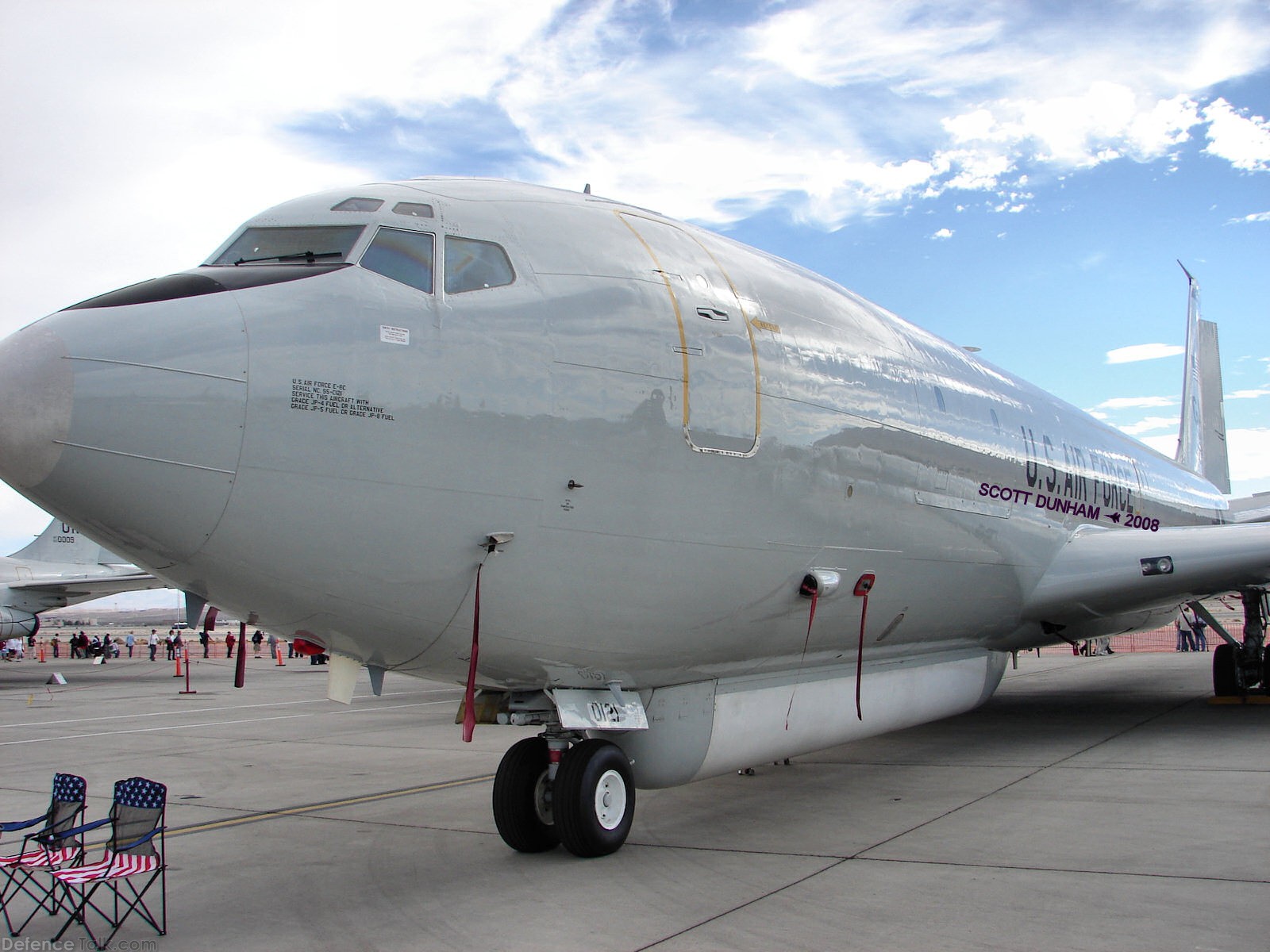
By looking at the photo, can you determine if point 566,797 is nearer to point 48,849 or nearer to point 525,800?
point 525,800

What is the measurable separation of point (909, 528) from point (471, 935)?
5000mm

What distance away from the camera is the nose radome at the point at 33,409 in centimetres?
470

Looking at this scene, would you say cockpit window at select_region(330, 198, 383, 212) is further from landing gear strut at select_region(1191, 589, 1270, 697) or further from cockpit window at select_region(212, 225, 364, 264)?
landing gear strut at select_region(1191, 589, 1270, 697)

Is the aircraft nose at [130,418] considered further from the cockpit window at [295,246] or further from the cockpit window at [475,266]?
the cockpit window at [475,266]

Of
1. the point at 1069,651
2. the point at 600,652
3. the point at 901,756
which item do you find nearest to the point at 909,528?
the point at 600,652

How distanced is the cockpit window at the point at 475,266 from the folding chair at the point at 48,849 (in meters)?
3.60

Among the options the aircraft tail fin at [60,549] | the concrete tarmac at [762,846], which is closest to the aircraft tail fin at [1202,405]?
the concrete tarmac at [762,846]

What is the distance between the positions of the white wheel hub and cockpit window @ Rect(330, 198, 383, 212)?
12.7 ft

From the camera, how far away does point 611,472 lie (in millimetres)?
6227

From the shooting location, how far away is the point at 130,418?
191 inches

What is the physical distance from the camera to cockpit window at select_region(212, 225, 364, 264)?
5914mm

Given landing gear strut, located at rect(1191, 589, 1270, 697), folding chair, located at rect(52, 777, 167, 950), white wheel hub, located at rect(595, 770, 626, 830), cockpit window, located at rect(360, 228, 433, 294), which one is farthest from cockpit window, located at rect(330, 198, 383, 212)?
landing gear strut, located at rect(1191, 589, 1270, 697)

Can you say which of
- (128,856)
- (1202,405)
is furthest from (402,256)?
(1202,405)

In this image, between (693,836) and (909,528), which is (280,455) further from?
(909,528)
